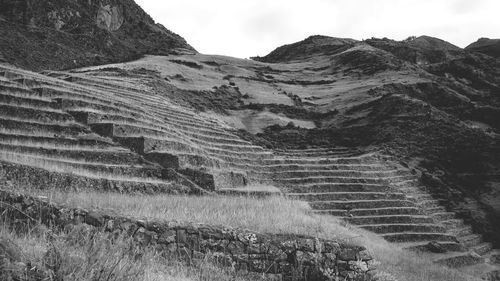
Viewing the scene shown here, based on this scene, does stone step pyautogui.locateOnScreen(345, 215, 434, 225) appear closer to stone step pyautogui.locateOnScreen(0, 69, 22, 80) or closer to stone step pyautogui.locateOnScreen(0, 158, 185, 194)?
stone step pyautogui.locateOnScreen(0, 158, 185, 194)

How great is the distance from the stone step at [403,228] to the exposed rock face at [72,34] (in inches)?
1137

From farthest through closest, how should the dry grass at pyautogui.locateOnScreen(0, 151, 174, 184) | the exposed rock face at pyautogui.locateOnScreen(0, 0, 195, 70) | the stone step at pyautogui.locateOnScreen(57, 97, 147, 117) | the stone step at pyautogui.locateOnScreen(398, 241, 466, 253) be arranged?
1. the exposed rock face at pyautogui.locateOnScreen(0, 0, 195, 70)
2. the stone step at pyautogui.locateOnScreen(398, 241, 466, 253)
3. the stone step at pyautogui.locateOnScreen(57, 97, 147, 117)
4. the dry grass at pyautogui.locateOnScreen(0, 151, 174, 184)

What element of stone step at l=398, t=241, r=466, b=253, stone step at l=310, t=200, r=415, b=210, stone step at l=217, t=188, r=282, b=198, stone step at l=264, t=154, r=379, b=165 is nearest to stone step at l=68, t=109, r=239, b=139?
stone step at l=217, t=188, r=282, b=198

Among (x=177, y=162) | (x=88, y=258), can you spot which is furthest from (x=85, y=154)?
(x=88, y=258)

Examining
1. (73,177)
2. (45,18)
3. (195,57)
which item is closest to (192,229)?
(73,177)

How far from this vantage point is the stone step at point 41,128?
41.0 feet

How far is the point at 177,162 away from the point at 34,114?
4347mm

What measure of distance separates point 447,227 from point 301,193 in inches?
257

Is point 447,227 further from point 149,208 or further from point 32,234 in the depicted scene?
point 32,234

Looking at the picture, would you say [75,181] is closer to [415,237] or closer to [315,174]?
[415,237]

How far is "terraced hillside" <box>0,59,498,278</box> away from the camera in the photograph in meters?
12.2

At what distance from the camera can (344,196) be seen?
2011cm

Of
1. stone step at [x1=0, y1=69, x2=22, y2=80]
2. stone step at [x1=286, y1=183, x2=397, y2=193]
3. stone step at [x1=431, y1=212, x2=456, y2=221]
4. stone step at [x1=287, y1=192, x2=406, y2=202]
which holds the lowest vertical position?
stone step at [x1=431, y1=212, x2=456, y2=221]

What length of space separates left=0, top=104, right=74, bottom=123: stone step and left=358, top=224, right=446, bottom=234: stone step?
37.1 feet
